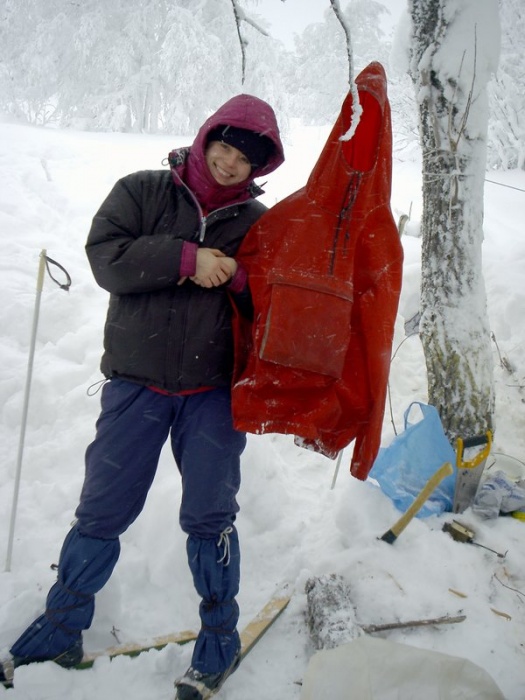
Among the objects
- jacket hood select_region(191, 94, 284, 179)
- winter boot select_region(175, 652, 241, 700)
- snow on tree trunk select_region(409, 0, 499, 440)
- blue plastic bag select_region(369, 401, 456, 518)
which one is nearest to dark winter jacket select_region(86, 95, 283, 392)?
jacket hood select_region(191, 94, 284, 179)

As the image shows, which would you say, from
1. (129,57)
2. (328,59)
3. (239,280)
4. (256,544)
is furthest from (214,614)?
(328,59)

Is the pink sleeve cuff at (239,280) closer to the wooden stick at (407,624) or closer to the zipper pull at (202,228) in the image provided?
the zipper pull at (202,228)

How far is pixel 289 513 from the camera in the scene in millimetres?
2896

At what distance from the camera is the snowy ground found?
1.93 metres

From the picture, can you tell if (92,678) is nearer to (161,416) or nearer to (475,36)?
(161,416)

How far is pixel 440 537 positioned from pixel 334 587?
2.50 ft

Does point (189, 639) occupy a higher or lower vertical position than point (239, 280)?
lower

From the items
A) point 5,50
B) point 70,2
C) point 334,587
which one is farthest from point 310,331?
point 5,50

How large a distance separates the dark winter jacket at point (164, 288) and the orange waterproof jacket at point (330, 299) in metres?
0.14

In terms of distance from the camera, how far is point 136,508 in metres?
1.86

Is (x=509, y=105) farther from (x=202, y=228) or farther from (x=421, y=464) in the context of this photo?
(x=202, y=228)

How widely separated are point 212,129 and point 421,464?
7.61 feet

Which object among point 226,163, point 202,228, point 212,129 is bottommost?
point 202,228

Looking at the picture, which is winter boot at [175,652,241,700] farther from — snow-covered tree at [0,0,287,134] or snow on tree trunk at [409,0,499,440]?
snow-covered tree at [0,0,287,134]
